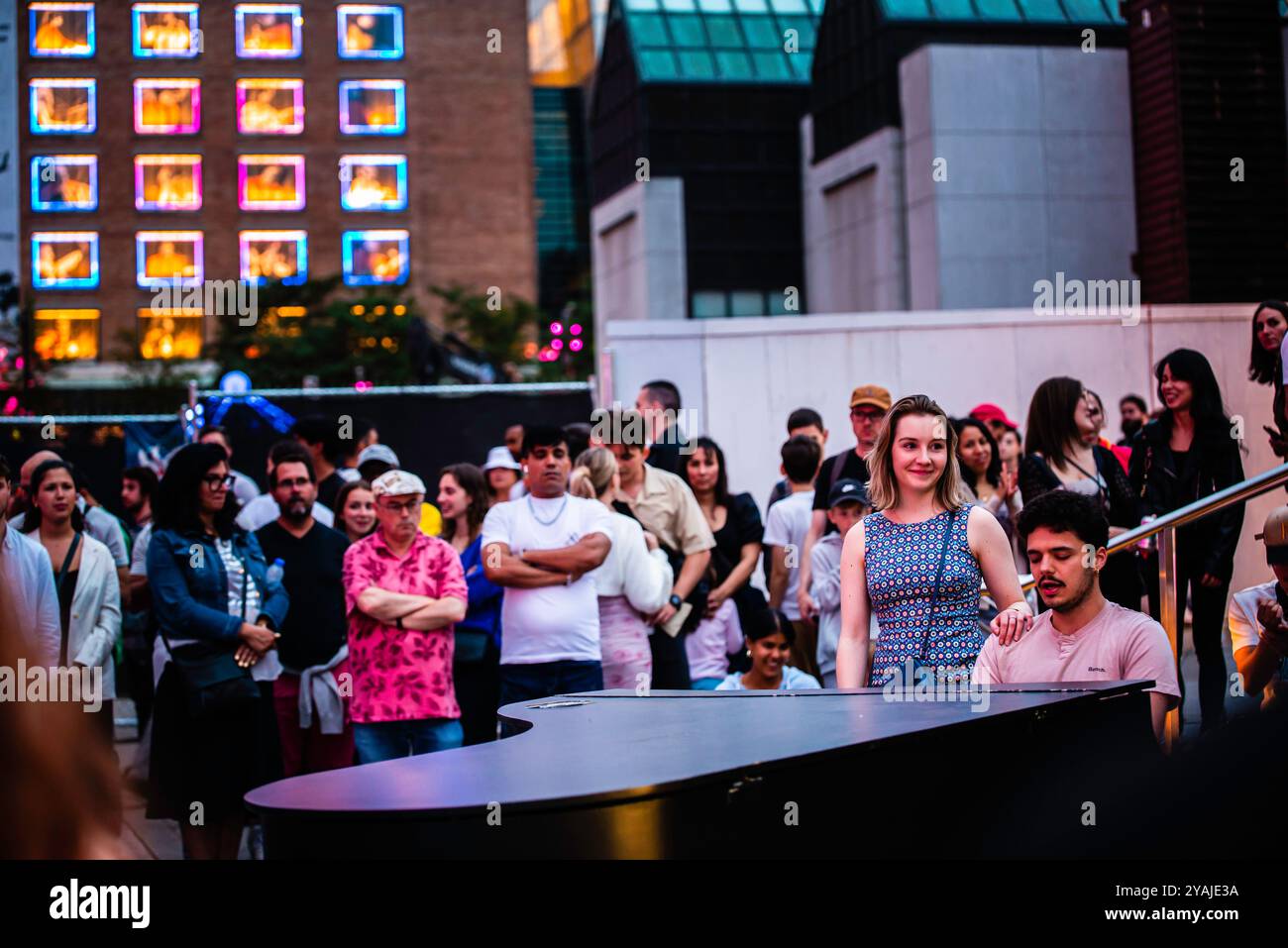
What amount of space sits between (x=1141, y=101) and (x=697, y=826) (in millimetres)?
23220

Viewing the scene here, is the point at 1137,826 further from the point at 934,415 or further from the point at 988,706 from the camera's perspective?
the point at 934,415

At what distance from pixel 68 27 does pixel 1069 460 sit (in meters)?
8.42

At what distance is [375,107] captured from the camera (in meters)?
72.0

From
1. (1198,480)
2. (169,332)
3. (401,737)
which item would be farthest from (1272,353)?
(169,332)

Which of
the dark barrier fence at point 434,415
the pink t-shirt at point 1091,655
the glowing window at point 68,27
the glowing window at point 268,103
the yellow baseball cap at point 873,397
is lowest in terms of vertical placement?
the pink t-shirt at point 1091,655

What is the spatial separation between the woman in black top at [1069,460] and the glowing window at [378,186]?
226 ft

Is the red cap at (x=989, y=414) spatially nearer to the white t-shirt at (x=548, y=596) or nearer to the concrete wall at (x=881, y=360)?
the white t-shirt at (x=548, y=596)

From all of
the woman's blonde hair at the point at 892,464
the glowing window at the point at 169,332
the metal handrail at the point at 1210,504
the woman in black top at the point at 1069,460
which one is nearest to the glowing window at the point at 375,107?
the glowing window at the point at 169,332

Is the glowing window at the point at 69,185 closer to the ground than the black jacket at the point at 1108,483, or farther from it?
farther from it

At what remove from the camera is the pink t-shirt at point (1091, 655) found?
5047 millimetres

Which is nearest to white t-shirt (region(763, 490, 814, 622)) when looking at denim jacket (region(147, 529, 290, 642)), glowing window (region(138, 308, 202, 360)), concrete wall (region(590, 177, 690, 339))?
denim jacket (region(147, 529, 290, 642))

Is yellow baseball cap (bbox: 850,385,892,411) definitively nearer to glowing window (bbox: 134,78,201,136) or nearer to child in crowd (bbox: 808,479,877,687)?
child in crowd (bbox: 808,479,877,687)

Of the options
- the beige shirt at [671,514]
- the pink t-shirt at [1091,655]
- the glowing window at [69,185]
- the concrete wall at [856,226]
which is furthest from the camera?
the glowing window at [69,185]

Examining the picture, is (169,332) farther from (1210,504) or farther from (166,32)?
(1210,504)
